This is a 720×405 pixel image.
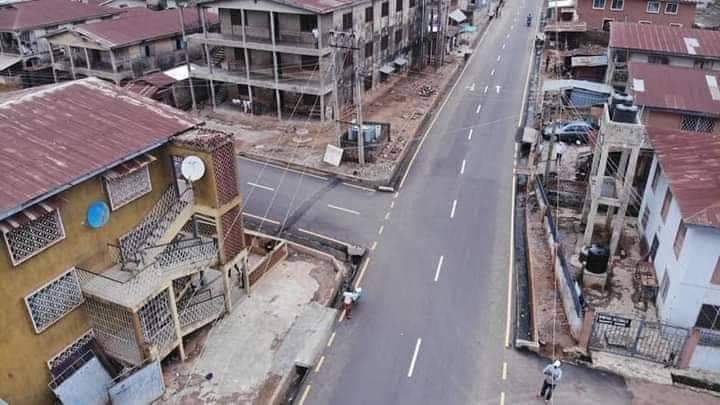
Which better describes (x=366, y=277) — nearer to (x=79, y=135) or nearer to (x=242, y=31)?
(x=79, y=135)

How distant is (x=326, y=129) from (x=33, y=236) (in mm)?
27802

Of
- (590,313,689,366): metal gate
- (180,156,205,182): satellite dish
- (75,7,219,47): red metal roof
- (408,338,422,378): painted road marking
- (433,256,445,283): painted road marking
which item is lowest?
(408,338,422,378): painted road marking

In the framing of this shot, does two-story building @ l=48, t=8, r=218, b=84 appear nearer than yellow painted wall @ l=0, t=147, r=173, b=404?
No

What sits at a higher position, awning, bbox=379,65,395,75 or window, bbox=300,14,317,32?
window, bbox=300,14,317,32

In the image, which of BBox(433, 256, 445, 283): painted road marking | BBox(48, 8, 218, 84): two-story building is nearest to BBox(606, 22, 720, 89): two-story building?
BBox(433, 256, 445, 283): painted road marking

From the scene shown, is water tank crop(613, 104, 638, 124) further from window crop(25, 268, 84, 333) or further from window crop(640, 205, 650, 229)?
window crop(25, 268, 84, 333)

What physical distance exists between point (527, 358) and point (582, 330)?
2370 millimetres

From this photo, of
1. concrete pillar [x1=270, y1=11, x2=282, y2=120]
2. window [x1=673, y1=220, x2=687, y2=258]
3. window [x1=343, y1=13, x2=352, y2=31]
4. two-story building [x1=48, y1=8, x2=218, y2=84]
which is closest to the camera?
window [x1=673, y1=220, x2=687, y2=258]

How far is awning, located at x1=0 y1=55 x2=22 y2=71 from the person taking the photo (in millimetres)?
52312

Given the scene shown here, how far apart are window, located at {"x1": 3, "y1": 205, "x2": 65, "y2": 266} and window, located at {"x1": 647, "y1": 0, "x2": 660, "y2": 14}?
6066cm

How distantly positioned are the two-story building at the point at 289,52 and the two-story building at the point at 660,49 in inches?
844

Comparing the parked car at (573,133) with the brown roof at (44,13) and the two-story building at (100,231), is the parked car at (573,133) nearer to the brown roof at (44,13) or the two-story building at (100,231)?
the two-story building at (100,231)

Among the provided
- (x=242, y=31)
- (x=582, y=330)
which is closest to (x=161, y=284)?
(x=582, y=330)

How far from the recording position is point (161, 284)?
722 inches
